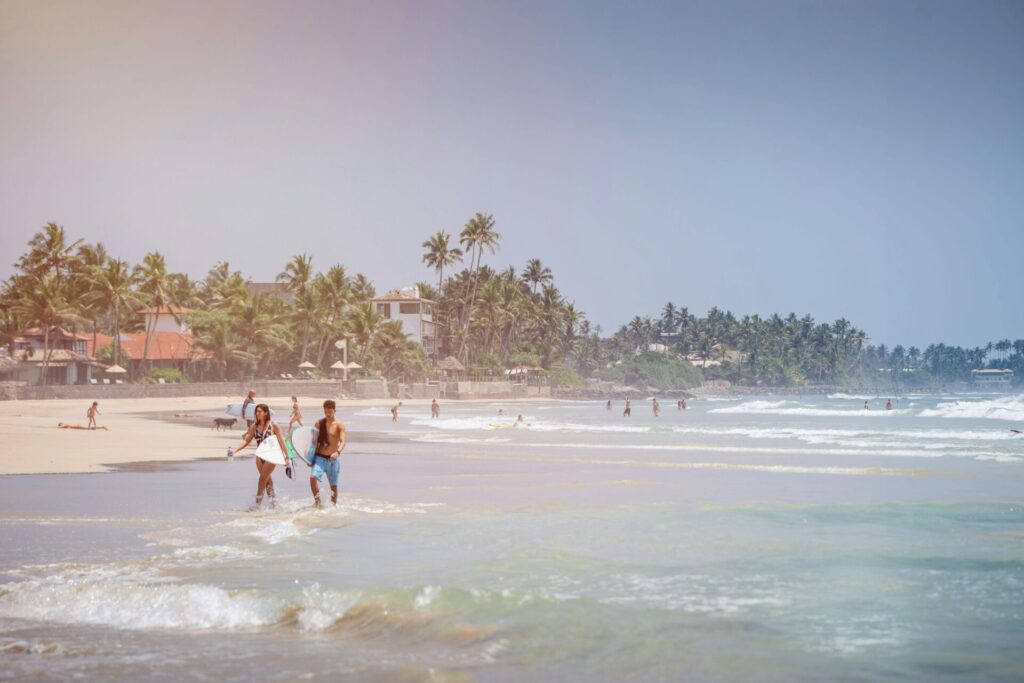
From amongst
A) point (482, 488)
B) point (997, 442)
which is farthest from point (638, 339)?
point (482, 488)

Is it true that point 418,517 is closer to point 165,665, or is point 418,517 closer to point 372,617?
point 372,617

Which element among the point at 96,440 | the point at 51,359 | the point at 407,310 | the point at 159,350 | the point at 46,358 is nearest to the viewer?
the point at 96,440

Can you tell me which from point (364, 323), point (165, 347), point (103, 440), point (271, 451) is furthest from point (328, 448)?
point (165, 347)

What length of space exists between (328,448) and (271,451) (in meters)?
0.96

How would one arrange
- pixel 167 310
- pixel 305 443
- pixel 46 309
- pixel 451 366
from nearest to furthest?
1. pixel 305 443
2. pixel 46 309
3. pixel 167 310
4. pixel 451 366

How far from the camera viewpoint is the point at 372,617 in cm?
799

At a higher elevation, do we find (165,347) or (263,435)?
(165,347)

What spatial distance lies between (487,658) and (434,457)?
1911 centimetres

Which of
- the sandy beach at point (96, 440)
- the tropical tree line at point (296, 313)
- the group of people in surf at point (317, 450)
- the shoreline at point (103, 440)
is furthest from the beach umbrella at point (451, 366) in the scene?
the group of people in surf at point (317, 450)

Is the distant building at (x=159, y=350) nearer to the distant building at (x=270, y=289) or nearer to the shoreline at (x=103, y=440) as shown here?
the shoreline at (x=103, y=440)

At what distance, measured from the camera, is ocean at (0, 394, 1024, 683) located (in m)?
6.82

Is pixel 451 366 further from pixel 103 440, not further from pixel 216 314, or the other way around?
pixel 103 440

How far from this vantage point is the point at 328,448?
45.5 ft

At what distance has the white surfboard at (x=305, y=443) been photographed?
45.7 ft
